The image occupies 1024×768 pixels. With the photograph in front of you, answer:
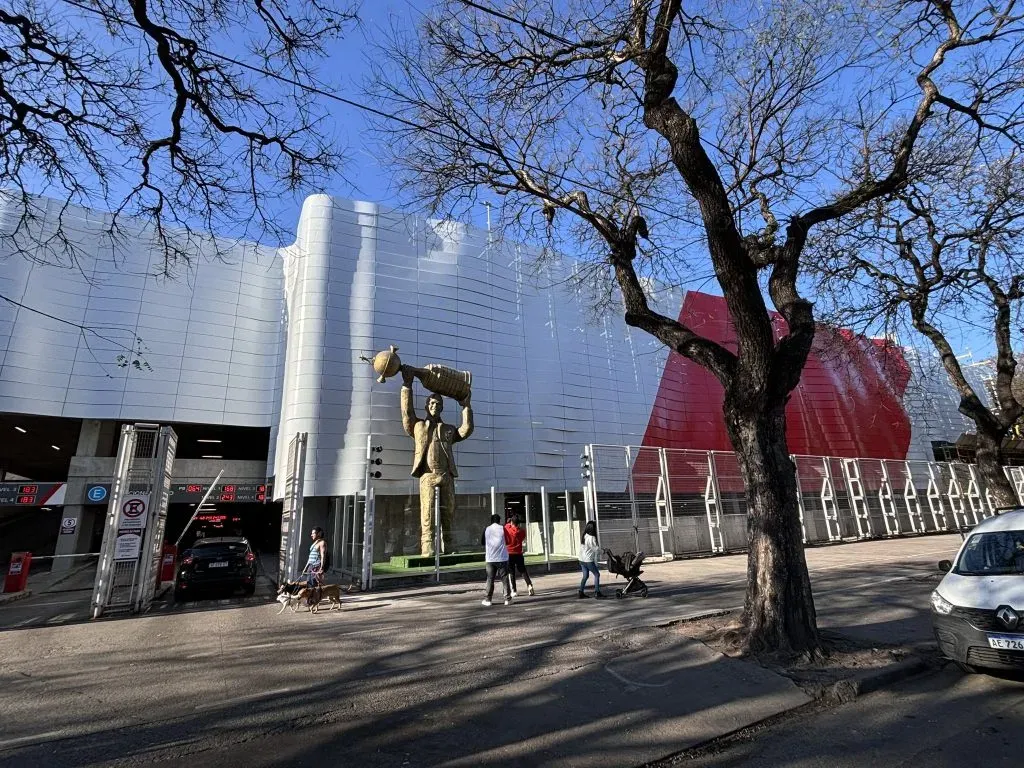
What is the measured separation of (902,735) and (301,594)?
890 centimetres

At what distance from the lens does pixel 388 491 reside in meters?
20.2

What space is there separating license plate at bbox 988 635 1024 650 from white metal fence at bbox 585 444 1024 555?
11183mm

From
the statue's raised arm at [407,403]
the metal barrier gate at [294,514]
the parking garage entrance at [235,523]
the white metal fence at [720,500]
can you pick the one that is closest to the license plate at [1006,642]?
the metal barrier gate at [294,514]

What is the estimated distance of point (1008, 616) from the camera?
4.50 meters

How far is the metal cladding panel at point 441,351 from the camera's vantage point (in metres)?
20.2

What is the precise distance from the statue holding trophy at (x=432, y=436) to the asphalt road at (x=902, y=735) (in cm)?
1360

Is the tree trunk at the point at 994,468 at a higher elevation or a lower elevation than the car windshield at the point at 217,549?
higher

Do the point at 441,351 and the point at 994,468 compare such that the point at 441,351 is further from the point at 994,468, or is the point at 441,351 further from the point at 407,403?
the point at 994,468

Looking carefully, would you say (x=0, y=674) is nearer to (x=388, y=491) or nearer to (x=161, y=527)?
(x=161, y=527)

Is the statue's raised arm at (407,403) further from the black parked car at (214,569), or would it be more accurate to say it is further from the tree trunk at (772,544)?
the tree trunk at (772,544)

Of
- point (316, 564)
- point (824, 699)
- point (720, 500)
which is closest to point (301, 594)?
point (316, 564)

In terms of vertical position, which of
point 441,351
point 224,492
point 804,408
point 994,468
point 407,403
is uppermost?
point 441,351

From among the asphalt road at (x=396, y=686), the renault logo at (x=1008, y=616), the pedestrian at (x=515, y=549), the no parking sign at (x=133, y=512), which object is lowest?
the asphalt road at (x=396, y=686)

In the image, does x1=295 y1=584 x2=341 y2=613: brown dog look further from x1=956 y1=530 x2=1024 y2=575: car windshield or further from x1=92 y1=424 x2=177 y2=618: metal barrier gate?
x1=956 y1=530 x2=1024 y2=575: car windshield
